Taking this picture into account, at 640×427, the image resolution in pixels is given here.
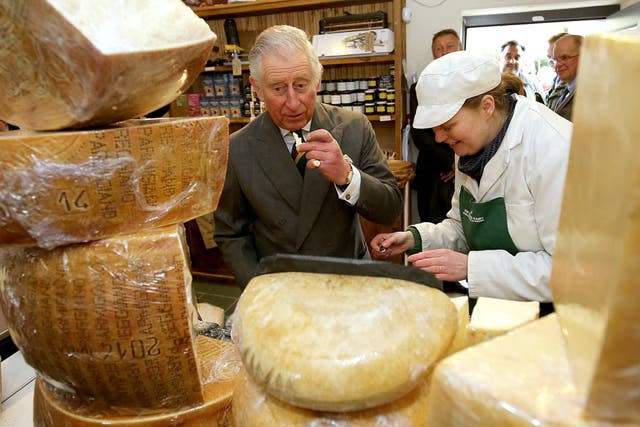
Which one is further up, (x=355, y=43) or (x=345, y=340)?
(x=355, y=43)

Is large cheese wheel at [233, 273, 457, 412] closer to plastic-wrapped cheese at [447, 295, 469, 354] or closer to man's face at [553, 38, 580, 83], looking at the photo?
plastic-wrapped cheese at [447, 295, 469, 354]

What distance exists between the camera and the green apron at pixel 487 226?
1296mm

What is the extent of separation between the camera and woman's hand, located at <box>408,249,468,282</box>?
4.06 ft

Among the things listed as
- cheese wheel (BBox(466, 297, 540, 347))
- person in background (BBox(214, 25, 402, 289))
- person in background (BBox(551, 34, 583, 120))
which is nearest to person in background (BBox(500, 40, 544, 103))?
person in background (BBox(551, 34, 583, 120))

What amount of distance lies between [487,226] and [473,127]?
11.1 inches

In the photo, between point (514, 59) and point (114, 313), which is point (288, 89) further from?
point (514, 59)

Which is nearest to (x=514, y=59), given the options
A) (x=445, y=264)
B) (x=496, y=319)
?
(x=445, y=264)

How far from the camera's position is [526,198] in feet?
4.08

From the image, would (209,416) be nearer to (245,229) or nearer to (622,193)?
(622,193)

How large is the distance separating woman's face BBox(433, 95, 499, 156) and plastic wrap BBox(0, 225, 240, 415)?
0.88m

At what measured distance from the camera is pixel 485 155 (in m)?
1.34

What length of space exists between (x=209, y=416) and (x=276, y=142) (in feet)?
3.46

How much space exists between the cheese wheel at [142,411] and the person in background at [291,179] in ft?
2.53

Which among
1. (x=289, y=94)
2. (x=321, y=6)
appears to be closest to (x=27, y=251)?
(x=289, y=94)
